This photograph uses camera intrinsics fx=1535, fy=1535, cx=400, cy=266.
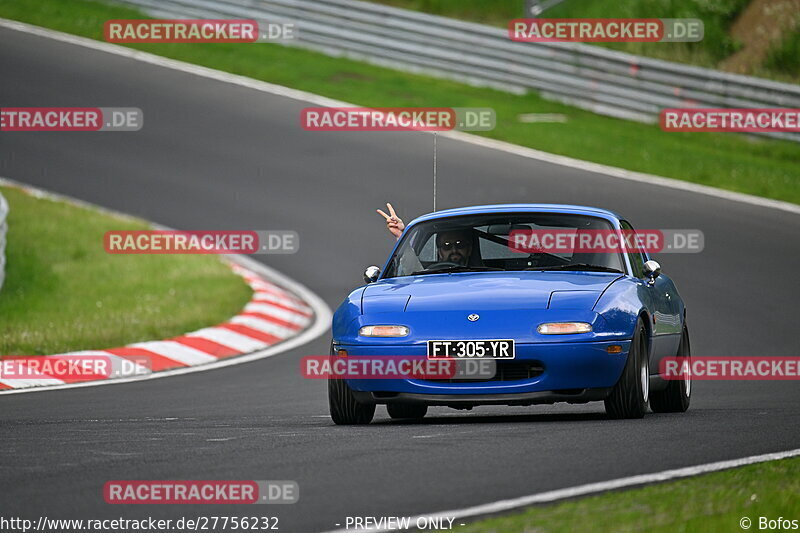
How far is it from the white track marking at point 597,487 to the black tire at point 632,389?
165 centimetres

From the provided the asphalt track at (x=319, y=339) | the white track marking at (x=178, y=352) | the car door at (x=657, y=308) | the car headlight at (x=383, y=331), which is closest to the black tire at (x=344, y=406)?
the asphalt track at (x=319, y=339)

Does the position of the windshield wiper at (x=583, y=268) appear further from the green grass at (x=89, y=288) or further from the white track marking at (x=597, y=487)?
the green grass at (x=89, y=288)

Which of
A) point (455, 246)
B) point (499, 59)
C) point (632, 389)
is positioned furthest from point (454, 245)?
point (499, 59)

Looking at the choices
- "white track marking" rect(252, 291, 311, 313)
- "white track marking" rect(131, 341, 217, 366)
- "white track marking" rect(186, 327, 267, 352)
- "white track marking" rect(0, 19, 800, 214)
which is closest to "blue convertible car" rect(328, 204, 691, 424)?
"white track marking" rect(131, 341, 217, 366)

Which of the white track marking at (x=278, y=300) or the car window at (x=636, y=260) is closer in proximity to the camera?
the car window at (x=636, y=260)

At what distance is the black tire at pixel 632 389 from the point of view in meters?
8.70

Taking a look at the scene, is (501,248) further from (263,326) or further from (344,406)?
(263,326)

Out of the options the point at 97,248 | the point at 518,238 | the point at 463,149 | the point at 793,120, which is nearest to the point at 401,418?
the point at 518,238

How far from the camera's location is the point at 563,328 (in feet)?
28.2

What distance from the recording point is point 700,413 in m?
9.64

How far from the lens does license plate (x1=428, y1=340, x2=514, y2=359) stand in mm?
8578

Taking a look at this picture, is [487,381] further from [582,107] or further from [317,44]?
[317,44]

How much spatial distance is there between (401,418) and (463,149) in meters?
14.9

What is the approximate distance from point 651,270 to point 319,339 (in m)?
5.76
